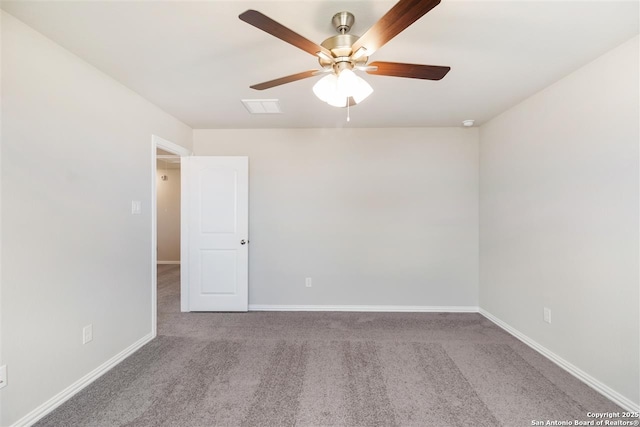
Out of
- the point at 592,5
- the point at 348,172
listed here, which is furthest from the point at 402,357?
the point at 592,5

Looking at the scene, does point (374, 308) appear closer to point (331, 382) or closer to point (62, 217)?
point (331, 382)

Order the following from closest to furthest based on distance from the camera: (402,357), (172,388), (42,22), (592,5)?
(592,5) < (42,22) < (172,388) < (402,357)

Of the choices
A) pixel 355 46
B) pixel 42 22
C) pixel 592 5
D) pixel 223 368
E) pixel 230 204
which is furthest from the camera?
pixel 230 204

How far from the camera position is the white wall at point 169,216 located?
6.63 meters

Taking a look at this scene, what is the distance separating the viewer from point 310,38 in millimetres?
1729

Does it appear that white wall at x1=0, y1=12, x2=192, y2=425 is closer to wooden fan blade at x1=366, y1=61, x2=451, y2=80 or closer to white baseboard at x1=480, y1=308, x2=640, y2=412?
wooden fan blade at x1=366, y1=61, x2=451, y2=80

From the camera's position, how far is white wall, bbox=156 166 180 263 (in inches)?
261

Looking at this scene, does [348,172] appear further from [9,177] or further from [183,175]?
[9,177]

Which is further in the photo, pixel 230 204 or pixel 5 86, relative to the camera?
pixel 230 204

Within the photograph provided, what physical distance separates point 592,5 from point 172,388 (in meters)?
3.50

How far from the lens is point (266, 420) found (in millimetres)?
1694

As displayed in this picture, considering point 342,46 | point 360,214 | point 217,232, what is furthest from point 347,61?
point 217,232

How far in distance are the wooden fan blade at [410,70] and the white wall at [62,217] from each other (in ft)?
6.71

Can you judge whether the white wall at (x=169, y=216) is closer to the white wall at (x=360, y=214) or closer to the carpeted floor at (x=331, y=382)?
the white wall at (x=360, y=214)
